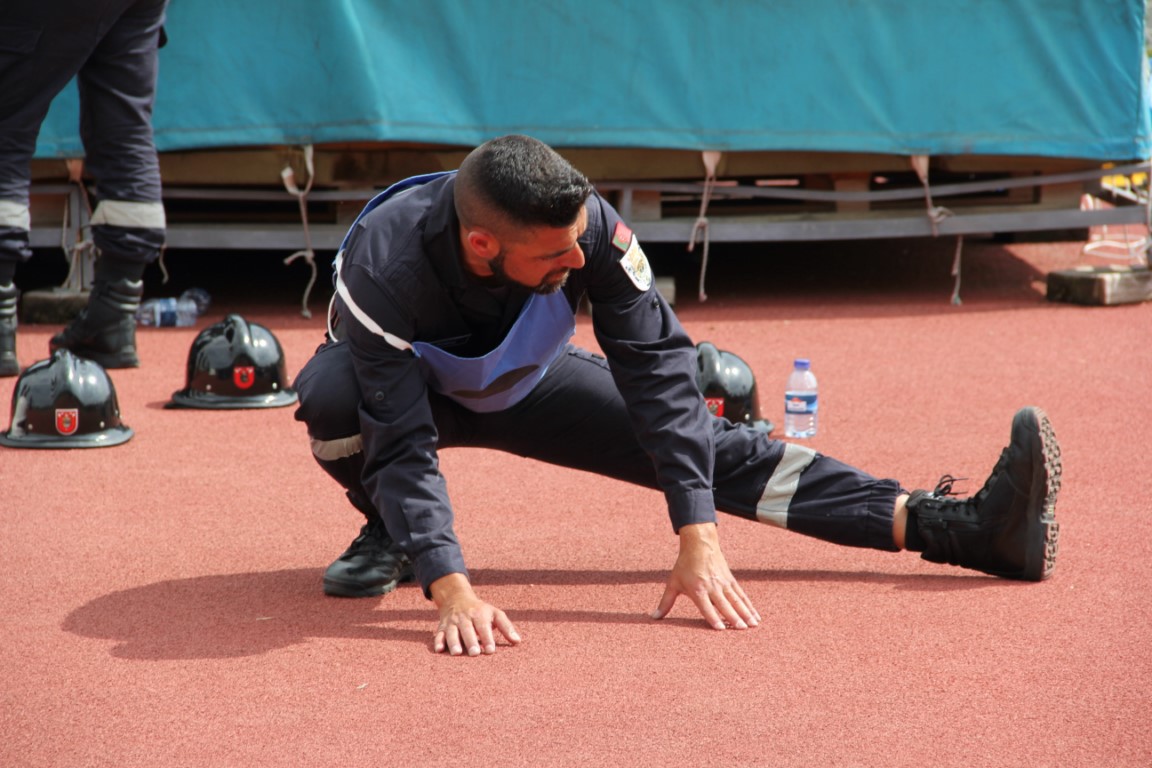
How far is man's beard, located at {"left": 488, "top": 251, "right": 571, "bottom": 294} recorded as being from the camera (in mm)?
3027

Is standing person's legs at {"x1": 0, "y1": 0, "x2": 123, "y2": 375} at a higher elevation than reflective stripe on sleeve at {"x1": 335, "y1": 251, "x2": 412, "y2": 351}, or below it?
higher

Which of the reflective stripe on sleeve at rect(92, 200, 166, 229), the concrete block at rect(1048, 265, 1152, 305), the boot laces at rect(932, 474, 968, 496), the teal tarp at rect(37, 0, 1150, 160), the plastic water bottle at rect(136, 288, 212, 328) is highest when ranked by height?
the teal tarp at rect(37, 0, 1150, 160)

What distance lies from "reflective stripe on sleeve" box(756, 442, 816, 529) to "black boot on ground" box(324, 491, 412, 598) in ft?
3.13

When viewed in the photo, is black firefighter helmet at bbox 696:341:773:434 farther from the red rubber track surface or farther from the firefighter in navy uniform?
the firefighter in navy uniform

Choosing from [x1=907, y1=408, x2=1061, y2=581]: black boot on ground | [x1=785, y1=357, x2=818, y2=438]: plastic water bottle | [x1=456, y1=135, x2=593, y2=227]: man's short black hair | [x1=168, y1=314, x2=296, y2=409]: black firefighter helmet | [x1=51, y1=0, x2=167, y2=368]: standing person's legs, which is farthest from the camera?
[x1=51, y1=0, x2=167, y2=368]: standing person's legs

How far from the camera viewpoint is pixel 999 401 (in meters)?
5.70

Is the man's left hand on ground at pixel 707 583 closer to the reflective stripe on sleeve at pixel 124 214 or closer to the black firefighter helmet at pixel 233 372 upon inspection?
the black firefighter helmet at pixel 233 372

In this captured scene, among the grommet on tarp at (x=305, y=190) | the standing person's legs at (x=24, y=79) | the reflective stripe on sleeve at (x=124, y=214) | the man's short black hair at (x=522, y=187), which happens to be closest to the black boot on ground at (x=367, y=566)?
the man's short black hair at (x=522, y=187)

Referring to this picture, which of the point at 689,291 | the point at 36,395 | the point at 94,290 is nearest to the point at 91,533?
the point at 36,395

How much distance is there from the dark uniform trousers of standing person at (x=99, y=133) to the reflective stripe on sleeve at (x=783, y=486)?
351 cm

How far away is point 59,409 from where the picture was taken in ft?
16.3

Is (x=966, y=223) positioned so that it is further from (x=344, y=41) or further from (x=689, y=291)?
(x=344, y=41)

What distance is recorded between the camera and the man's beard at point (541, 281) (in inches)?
119

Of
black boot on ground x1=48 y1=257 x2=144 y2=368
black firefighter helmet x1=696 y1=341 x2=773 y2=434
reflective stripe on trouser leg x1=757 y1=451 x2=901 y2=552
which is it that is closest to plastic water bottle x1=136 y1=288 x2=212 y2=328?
black boot on ground x1=48 y1=257 x2=144 y2=368
